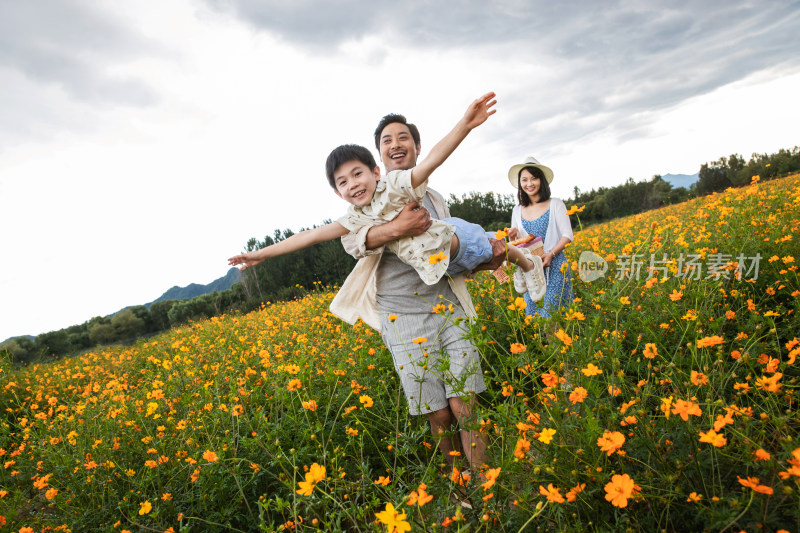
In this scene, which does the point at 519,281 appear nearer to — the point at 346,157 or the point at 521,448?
the point at 346,157

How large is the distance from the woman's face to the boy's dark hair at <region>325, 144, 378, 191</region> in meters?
1.90

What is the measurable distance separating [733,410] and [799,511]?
1.18ft

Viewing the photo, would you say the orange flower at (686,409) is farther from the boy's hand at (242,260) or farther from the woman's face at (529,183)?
the woman's face at (529,183)

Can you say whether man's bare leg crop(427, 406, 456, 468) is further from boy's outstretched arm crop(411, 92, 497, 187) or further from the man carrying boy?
boy's outstretched arm crop(411, 92, 497, 187)

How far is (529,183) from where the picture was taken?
3.72m

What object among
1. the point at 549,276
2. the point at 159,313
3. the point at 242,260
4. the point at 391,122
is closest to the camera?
the point at 242,260

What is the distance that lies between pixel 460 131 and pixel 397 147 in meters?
0.90

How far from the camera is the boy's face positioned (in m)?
2.18

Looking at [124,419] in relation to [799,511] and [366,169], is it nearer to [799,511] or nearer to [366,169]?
[366,169]

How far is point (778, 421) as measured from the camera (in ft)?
4.09

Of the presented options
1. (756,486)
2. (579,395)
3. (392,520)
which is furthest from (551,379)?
(392,520)

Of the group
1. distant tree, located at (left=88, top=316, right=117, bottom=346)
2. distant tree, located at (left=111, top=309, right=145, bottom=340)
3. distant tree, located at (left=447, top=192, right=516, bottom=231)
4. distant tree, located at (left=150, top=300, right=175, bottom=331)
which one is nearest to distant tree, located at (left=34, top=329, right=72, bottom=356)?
distant tree, located at (left=88, top=316, right=117, bottom=346)

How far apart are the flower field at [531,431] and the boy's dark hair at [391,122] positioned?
1.21 metres

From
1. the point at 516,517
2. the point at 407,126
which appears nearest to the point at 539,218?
the point at 407,126
